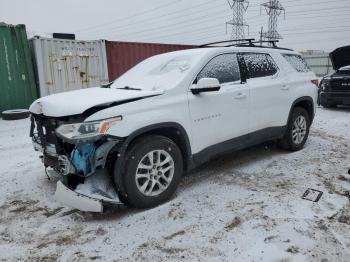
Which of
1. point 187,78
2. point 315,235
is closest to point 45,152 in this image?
point 187,78

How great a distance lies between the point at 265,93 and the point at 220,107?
0.99 m

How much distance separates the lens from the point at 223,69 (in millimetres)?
4203

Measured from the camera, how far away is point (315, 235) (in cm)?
287

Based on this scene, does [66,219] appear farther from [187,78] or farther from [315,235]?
[315,235]

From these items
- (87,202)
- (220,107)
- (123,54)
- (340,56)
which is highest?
(123,54)

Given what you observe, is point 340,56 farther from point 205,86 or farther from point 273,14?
point 273,14

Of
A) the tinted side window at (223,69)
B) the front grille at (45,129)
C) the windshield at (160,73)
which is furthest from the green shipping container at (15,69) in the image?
the tinted side window at (223,69)

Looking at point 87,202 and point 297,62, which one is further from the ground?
point 297,62

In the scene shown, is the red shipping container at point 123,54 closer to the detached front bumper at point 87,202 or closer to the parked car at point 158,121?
the parked car at point 158,121

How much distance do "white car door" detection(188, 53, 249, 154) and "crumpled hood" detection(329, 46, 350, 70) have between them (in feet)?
16.8

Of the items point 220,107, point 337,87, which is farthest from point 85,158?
point 337,87

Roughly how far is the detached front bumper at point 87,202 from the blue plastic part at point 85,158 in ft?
0.82

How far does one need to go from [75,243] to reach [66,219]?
49 cm

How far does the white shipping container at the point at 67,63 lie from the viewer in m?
10.2
